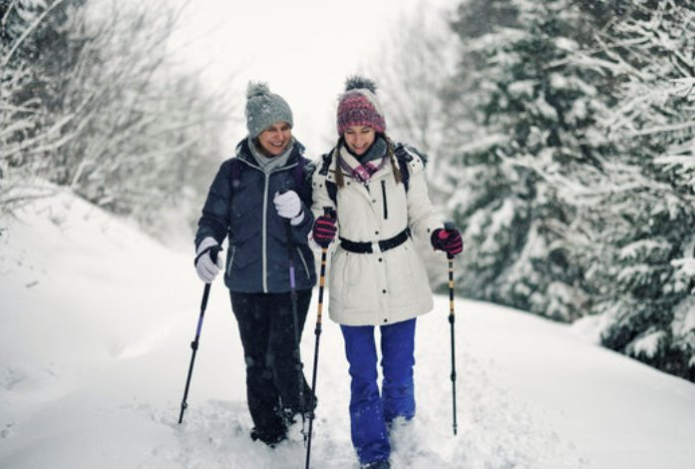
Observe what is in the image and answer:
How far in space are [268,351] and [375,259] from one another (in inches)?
39.3

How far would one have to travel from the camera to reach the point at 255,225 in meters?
3.56

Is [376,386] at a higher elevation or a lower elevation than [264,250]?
lower

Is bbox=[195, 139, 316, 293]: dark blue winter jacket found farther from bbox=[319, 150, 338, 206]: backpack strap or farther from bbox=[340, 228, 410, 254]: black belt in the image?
bbox=[340, 228, 410, 254]: black belt

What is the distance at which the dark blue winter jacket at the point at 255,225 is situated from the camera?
3529 mm

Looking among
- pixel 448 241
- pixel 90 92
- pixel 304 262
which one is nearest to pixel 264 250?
pixel 304 262

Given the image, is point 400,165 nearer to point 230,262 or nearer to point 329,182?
point 329,182

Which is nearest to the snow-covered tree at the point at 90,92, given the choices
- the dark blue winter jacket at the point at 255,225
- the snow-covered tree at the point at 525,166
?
the dark blue winter jacket at the point at 255,225

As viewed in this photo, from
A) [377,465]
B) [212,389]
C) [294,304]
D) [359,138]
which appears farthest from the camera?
[212,389]

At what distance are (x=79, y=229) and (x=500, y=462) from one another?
20.5 feet

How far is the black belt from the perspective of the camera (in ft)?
11.1

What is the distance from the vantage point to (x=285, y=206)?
11.0ft

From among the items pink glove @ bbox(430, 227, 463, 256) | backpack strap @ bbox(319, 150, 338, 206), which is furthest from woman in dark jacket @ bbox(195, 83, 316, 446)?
pink glove @ bbox(430, 227, 463, 256)

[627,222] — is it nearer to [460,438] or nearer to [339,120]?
[460,438]

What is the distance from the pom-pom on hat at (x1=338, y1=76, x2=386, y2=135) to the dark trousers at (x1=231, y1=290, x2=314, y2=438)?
1.24m
